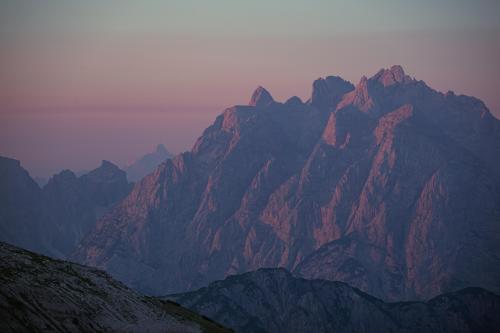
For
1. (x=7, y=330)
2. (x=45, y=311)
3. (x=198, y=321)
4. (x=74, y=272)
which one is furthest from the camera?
(x=198, y=321)

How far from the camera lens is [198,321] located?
576 ft

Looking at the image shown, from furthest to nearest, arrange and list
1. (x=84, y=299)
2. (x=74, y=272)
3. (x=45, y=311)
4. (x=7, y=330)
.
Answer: (x=74, y=272) < (x=84, y=299) < (x=45, y=311) < (x=7, y=330)

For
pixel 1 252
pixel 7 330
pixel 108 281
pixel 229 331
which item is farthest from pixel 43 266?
pixel 229 331

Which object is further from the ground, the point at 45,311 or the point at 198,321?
the point at 45,311

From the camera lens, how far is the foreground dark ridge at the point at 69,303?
121 metres

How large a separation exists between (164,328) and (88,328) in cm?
2052

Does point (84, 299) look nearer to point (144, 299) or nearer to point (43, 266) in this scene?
point (43, 266)

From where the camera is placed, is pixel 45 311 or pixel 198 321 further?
pixel 198 321

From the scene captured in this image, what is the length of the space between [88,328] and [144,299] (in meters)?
35.4

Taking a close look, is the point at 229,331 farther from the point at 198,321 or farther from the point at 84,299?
the point at 84,299

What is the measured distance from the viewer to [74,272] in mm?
156625

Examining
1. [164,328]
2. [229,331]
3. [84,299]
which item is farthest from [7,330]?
[229,331]

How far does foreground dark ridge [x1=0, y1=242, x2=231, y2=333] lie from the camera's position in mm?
120688

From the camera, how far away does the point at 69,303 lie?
132 meters
